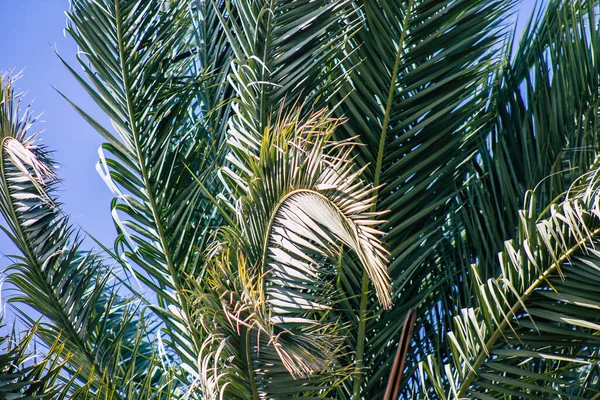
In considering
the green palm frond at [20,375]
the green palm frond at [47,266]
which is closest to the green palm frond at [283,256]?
the green palm frond at [20,375]

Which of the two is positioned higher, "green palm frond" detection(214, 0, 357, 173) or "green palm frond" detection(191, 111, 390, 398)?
"green palm frond" detection(214, 0, 357, 173)

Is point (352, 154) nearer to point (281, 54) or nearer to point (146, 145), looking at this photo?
point (281, 54)

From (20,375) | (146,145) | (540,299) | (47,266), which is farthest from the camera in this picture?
(146,145)

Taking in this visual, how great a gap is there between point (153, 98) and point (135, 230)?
61 cm

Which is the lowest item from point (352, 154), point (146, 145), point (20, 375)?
point (352, 154)

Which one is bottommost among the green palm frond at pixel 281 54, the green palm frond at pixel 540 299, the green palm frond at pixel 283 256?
the green palm frond at pixel 540 299

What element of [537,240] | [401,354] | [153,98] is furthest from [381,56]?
[401,354]

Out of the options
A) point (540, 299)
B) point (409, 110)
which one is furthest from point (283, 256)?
point (409, 110)

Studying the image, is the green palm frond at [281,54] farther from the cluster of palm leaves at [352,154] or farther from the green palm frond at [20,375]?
the green palm frond at [20,375]

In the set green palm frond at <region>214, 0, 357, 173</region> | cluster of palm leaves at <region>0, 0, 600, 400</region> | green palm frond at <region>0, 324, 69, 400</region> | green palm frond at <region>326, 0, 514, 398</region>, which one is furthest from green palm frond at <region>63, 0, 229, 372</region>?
green palm frond at <region>0, 324, 69, 400</region>

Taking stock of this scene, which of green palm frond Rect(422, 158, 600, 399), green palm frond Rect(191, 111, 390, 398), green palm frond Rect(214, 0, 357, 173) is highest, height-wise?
green palm frond Rect(214, 0, 357, 173)

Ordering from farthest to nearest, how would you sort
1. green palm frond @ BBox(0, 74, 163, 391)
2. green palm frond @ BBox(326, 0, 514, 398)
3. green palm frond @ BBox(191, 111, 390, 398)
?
1. green palm frond @ BBox(326, 0, 514, 398)
2. green palm frond @ BBox(0, 74, 163, 391)
3. green palm frond @ BBox(191, 111, 390, 398)

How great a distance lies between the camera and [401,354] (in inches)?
80.7

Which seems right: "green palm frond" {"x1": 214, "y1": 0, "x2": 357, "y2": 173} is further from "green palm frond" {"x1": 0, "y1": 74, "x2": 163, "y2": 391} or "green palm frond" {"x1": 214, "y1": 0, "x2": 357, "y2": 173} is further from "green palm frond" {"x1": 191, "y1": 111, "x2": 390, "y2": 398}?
"green palm frond" {"x1": 0, "y1": 74, "x2": 163, "y2": 391}
